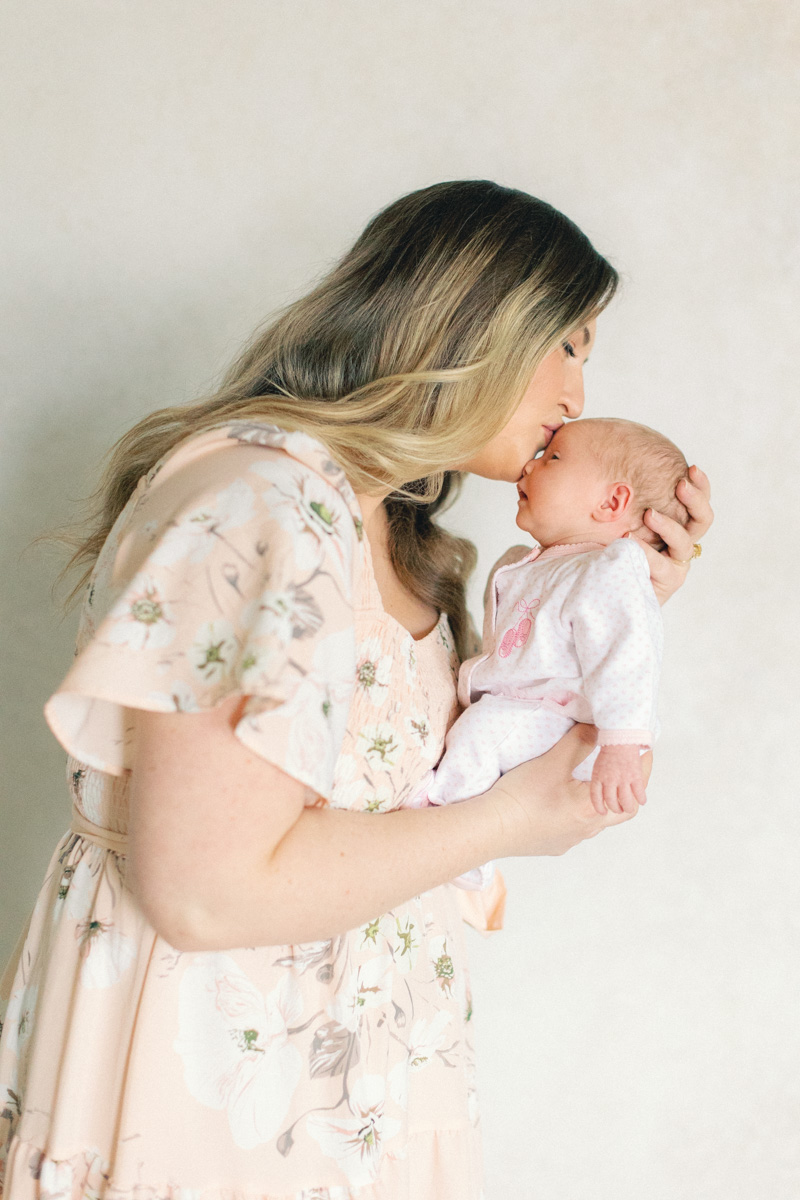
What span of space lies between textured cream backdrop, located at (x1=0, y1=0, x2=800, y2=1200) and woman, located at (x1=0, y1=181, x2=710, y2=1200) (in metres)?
0.52

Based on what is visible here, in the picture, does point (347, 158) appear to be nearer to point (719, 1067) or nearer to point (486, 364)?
point (486, 364)

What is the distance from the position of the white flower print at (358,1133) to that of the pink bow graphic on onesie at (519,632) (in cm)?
58

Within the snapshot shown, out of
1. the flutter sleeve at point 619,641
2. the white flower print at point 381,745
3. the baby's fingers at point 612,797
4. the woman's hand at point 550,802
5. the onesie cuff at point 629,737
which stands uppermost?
the flutter sleeve at point 619,641

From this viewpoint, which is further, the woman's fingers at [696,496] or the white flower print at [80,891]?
the woman's fingers at [696,496]

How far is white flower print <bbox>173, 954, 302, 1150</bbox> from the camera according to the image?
3.17 ft

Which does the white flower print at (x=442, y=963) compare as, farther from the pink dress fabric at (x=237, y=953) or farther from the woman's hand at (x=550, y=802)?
the woman's hand at (x=550, y=802)

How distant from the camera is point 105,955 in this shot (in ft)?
3.31

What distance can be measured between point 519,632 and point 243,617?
625mm

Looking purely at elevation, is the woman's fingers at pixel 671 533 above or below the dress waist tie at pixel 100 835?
above

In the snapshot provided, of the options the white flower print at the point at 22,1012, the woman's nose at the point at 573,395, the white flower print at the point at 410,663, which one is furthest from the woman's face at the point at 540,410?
the white flower print at the point at 22,1012

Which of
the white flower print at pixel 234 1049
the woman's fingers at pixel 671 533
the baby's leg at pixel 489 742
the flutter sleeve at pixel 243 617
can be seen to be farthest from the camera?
the woman's fingers at pixel 671 533

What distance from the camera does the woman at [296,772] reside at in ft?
2.64

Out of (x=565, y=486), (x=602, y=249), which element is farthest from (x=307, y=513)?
(x=602, y=249)

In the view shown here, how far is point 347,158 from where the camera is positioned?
1799mm
